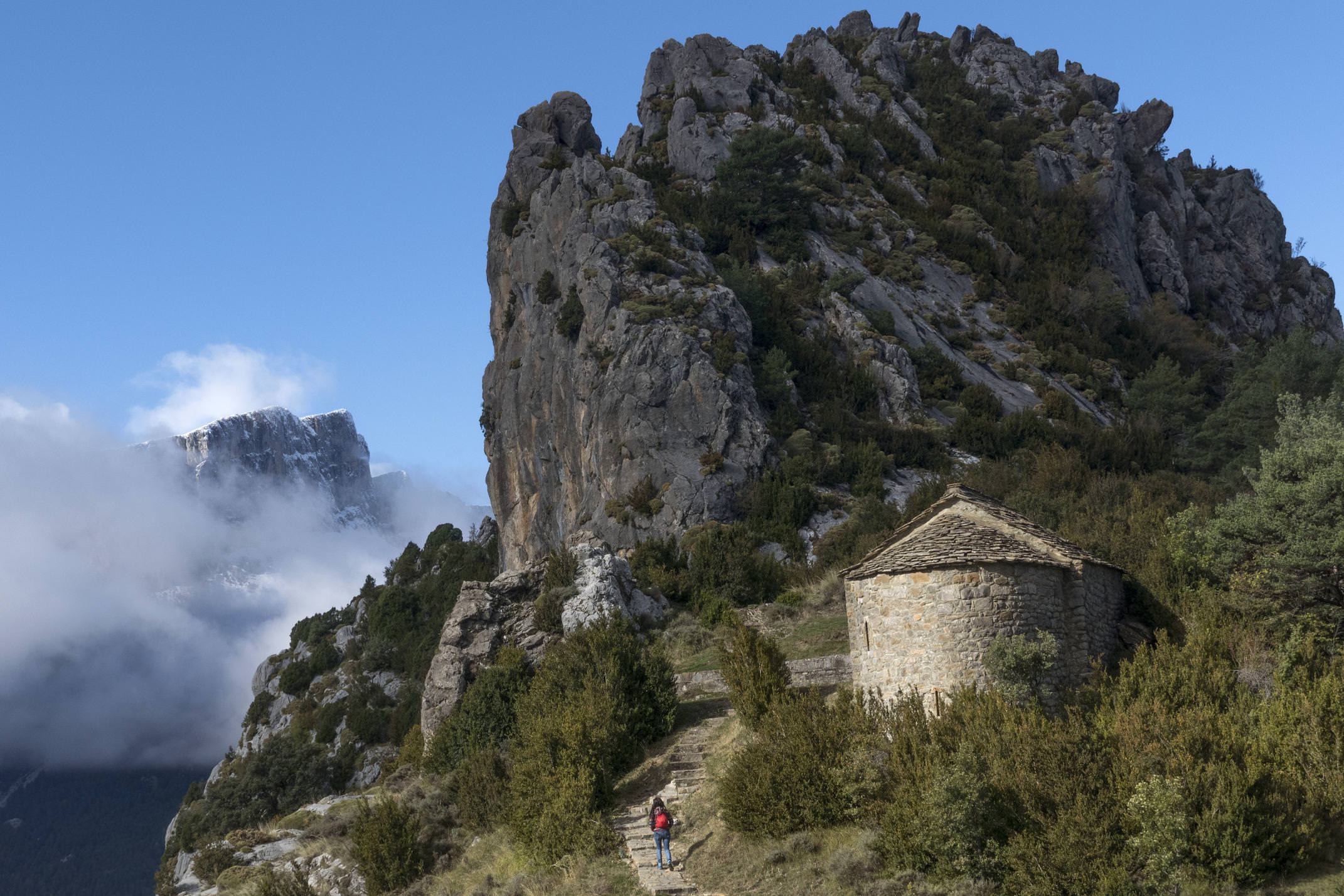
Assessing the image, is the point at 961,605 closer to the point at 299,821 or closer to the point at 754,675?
the point at 754,675

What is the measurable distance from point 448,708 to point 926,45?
80.3 m

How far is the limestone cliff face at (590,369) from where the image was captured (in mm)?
42406

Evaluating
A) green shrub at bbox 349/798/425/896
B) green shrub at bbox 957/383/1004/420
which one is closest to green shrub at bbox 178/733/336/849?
green shrub at bbox 349/798/425/896

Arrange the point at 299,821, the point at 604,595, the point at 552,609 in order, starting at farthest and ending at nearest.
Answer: the point at 604,595, the point at 552,609, the point at 299,821

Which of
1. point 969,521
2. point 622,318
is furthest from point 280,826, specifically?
point 622,318

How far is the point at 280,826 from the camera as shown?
85.0 ft

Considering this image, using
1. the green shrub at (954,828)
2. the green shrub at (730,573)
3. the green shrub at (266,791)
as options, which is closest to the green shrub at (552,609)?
the green shrub at (730,573)

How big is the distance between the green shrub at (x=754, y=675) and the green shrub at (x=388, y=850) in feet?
24.3

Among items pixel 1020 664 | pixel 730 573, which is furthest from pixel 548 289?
pixel 1020 664

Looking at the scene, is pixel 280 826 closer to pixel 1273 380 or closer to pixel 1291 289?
pixel 1273 380

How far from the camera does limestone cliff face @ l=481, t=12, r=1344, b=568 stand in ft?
146

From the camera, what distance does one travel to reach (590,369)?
1901 inches

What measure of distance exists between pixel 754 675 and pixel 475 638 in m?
9.49

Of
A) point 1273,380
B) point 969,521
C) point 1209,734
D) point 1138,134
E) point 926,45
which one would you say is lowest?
point 1209,734
